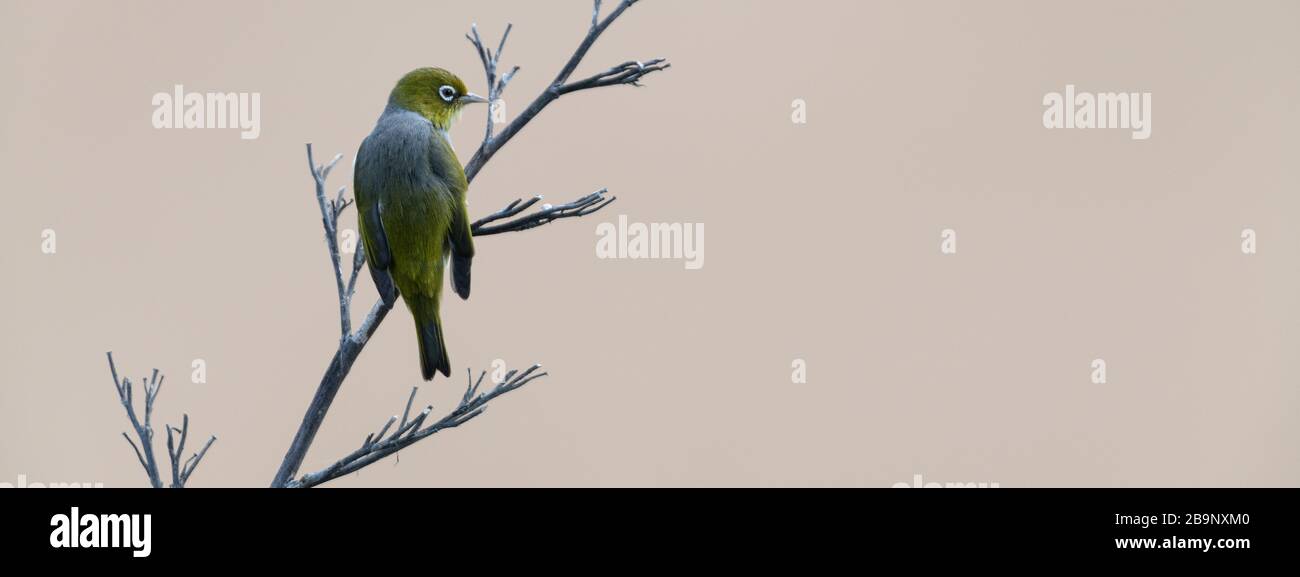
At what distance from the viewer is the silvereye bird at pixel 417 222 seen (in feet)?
9.86

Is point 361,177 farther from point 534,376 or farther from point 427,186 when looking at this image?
point 534,376

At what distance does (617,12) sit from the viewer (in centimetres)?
262

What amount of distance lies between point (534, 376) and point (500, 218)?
0.62 m

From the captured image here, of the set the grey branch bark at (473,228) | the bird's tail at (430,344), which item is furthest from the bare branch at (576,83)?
the bird's tail at (430,344)

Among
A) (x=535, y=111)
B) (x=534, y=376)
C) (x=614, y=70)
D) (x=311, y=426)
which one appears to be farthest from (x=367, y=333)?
(x=614, y=70)

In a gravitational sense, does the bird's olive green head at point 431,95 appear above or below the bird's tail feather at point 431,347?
above

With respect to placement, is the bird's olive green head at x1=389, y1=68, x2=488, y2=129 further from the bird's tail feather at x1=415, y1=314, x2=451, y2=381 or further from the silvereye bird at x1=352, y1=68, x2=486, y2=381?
the bird's tail feather at x1=415, y1=314, x2=451, y2=381

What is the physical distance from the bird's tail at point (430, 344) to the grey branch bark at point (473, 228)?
11.6 inches

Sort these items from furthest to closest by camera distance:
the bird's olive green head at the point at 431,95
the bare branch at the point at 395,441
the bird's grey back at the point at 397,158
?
the bird's olive green head at the point at 431,95
the bird's grey back at the point at 397,158
the bare branch at the point at 395,441

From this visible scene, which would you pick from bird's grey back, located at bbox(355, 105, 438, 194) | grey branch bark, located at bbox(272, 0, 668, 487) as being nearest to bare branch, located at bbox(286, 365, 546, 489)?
grey branch bark, located at bbox(272, 0, 668, 487)

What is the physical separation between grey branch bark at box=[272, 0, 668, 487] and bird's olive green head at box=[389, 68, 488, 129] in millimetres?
430

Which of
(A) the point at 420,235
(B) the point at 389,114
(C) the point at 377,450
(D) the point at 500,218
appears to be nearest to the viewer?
(C) the point at 377,450

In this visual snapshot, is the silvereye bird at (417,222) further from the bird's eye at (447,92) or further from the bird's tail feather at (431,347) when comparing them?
the bird's eye at (447,92)

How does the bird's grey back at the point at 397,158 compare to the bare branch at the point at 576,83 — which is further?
the bird's grey back at the point at 397,158
